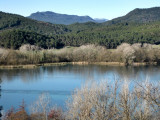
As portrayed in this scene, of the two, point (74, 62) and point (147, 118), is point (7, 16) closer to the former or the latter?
point (74, 62)

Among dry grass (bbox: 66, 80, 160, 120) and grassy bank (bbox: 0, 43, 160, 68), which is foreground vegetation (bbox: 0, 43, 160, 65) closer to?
grassy bank (bbox: 0, 43, 160, 68)

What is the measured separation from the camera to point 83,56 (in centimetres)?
4716

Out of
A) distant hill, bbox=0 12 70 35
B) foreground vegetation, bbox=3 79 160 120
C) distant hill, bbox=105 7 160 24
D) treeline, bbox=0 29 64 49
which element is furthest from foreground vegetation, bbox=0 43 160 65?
distant hill, bbox=105 7 160 24

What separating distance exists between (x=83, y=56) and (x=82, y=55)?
0.34 metres

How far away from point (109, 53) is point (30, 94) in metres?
25.3

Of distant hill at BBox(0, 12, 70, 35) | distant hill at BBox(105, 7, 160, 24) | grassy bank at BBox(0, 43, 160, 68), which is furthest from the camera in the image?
distant hill at BBox(105, 7, 160, 24)

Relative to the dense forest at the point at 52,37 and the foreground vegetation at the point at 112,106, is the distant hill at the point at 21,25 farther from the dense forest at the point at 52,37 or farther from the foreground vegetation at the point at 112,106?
the foreground vegetation at the point at 112,106

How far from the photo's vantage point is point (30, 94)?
69.3 feet

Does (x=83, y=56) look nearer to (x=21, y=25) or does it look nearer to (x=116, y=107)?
(x=116, y=107)

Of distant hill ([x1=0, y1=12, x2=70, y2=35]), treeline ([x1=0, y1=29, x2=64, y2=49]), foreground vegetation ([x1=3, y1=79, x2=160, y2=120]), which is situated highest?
distant hill ([x1=0, y1=12, x2=70, y2=35])

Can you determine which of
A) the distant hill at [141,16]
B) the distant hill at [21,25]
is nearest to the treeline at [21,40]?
the distant hill at [21,25]

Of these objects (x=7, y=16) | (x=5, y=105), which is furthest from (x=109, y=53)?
(x=7, y=16)

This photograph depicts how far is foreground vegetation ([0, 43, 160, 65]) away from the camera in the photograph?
39.1 meters

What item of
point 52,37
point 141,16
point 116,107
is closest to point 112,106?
point 116,107
